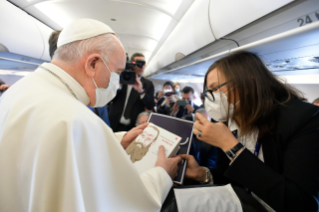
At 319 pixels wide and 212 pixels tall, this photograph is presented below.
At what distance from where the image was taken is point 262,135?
91 centimetres

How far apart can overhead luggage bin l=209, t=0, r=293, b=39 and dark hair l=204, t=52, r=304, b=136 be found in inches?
10.7

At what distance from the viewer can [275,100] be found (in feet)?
3.13

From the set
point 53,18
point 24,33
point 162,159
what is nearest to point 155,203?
point 162,159

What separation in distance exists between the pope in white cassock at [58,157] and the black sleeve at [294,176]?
1.77 feet

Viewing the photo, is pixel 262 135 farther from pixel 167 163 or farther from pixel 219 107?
pixel 167 163

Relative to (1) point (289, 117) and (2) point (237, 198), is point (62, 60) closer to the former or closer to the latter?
(2) point (237, 198)

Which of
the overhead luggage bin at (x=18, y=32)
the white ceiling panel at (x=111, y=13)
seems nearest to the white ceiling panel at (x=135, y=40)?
the white ceiling panel at (x=111, y=13)

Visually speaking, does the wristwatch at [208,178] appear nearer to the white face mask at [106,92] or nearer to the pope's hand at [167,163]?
the pope's hand at [167,163]

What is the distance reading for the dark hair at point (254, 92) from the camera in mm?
925

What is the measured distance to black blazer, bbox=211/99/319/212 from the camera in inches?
27.4

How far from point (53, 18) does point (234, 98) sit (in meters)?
3.03

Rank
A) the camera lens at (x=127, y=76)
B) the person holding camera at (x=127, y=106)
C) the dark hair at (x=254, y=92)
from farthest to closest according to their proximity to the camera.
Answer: the person holding camera at (x=127, y=106) → the camera lens at (x=127, y=76) → the dark hair at (x=254, y=92)

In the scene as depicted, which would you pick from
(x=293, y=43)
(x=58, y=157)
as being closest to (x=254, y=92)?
(x=293, y=43)

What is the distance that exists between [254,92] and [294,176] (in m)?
0.52
